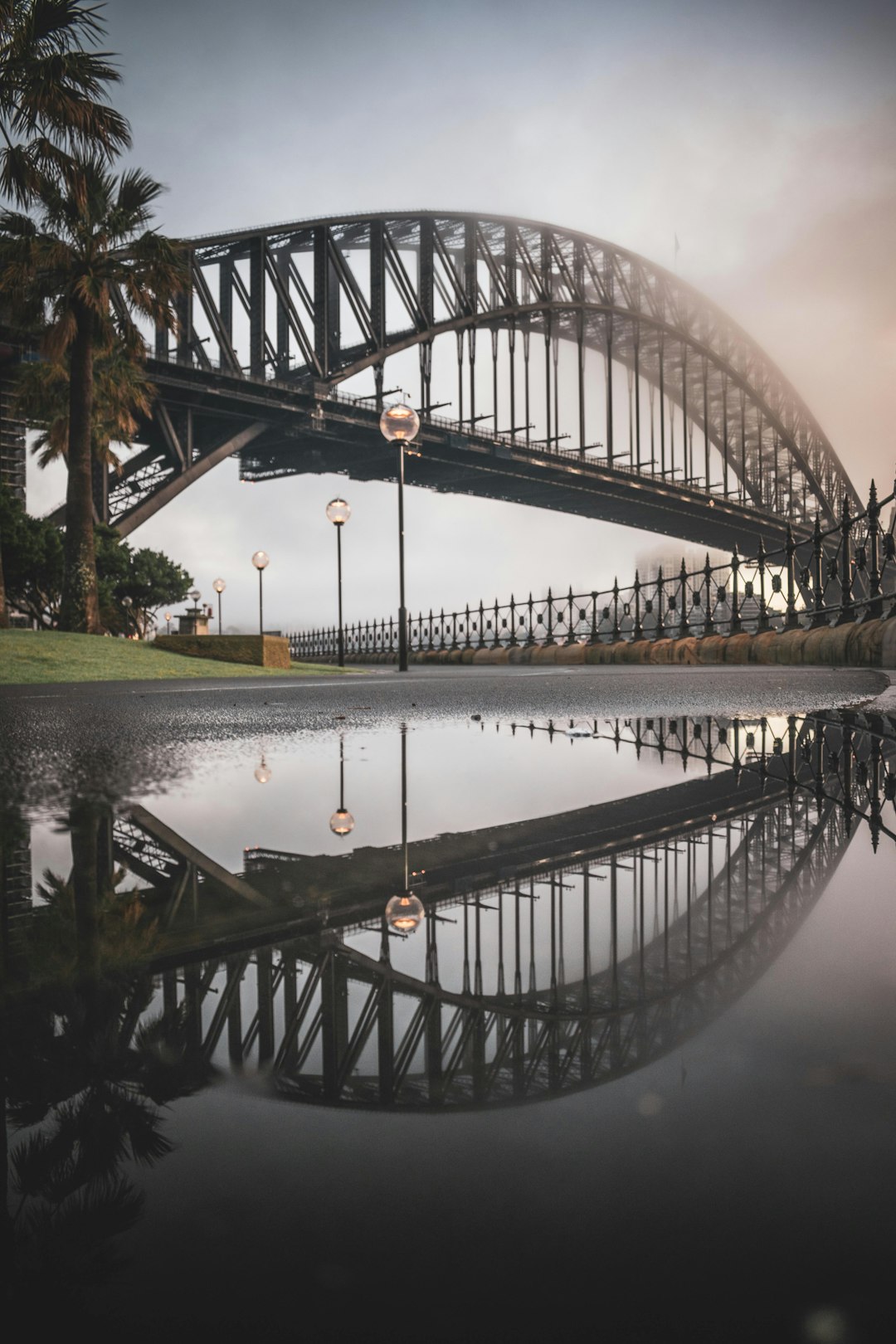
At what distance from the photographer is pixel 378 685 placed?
6.39 metres

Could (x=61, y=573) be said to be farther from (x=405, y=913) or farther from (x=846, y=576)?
(x=405, y=913)

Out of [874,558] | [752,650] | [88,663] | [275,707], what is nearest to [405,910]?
[275,707]

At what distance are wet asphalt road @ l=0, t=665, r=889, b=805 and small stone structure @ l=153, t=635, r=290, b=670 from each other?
6.06 meters

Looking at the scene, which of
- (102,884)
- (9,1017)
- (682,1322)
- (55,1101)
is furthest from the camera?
(102,884)

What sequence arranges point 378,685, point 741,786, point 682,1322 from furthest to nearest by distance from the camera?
point 378,685, point 741,786, point 682,1322

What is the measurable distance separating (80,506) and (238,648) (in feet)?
12.7

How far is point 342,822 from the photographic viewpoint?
1652 millimetres

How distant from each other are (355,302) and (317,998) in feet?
133

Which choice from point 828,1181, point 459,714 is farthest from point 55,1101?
point 459,714

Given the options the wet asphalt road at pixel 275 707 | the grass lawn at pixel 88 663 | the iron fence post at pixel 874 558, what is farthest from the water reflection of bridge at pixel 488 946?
the grass lawn at pixel 88 663

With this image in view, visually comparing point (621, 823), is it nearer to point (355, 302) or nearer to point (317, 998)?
point (317, 998)

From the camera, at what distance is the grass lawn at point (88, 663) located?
30.5 ft

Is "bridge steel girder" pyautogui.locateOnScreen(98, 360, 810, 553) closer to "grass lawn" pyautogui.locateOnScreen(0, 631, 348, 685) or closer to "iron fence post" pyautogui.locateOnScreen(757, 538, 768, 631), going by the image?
"grass lawn" pyautogui.locateOnScreen(0, 631, 348, 685)

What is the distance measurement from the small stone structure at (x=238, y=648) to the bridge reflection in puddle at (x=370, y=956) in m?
11.6
